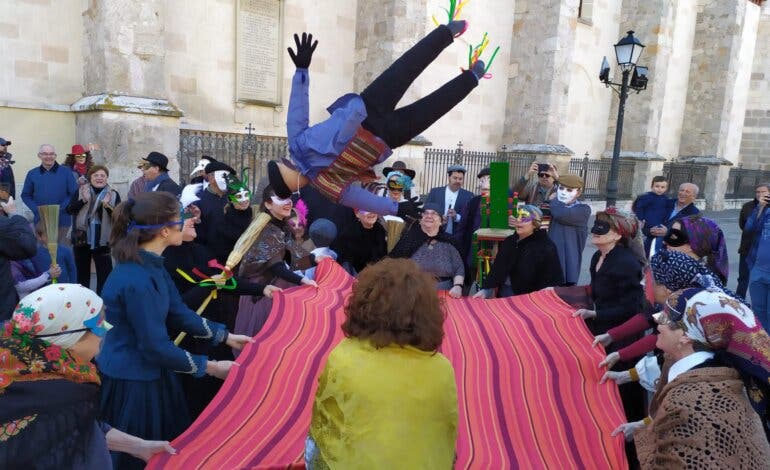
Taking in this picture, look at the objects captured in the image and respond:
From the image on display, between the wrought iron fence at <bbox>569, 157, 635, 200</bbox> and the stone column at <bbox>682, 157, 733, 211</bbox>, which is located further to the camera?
the stone column at <bbox>682, 157, 733, 211</bbox>

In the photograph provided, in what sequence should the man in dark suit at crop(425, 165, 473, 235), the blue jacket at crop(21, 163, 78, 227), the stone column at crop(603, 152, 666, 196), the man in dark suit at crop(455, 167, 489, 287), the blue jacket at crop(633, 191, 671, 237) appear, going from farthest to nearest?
the stone column at crop(603, 152, 666, 196), the blue jacket at crop(633, 191, 671, 237), the man in dark suit at crop(425, 165, 473, 235), the blue jacket at crop(21, 163, 78, 227), the man in dark suit at crop(455, 167, 489, 287)

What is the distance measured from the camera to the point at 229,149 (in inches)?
383

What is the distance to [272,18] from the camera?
36.9 feet

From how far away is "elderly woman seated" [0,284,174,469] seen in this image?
1.55 m

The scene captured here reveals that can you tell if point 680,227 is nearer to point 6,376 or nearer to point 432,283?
point 432,283

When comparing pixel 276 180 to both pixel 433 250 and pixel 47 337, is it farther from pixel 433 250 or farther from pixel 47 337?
pixel 47 337

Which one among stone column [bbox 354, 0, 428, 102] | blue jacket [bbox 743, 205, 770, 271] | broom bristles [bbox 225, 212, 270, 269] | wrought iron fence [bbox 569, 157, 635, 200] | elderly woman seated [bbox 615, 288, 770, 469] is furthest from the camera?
wrought iron fence [bbox 569, 157, 635, 200]

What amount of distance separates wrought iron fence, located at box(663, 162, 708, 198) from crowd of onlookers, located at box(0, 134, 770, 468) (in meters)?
14.1

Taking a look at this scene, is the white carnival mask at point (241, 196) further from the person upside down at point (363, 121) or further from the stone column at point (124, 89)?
the stone column at point (124, 89)

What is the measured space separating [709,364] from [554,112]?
1411 centimetres

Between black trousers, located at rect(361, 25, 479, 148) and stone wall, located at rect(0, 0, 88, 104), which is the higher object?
stone wall, located at rect(0, 0, 88, 104)

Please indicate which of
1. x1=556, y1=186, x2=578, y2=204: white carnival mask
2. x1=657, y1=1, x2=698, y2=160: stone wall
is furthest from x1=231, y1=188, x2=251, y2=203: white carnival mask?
x1=657, y1=1, x2=698, y2=160: stone wall

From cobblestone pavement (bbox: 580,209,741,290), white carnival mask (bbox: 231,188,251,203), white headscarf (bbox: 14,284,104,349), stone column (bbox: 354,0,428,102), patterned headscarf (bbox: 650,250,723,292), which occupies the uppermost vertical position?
stone column (bbox: 354,0,428,102)

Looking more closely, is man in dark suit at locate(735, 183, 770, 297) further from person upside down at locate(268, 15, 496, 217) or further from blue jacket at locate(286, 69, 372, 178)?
blue jacket at locate(286, 69, 372, 178)
